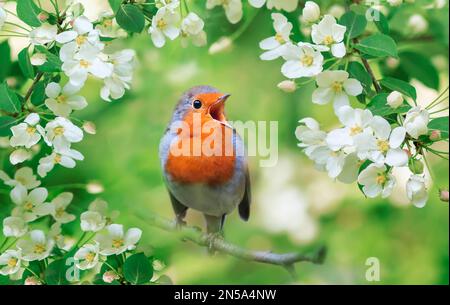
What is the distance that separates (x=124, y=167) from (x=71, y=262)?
0.46 meters

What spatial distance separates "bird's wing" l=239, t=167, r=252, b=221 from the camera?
4.88 feet

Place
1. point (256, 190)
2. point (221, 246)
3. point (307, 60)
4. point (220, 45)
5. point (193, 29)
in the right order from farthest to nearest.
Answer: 1. point (256, 190)
2. point (220, 45)
3. point (221, 246)
4. point (193, 29)
5. point (307, 60)

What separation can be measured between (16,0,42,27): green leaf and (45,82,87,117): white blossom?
110mm

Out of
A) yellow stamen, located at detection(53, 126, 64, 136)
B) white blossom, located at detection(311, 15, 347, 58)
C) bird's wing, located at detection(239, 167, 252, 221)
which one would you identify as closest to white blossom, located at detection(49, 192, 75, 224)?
yellow stamen, located at detection(53, 126, 64, 136)

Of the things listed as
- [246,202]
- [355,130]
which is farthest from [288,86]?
[246,202]

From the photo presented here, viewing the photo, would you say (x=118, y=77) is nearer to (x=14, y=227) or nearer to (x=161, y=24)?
(x=161, y=24)

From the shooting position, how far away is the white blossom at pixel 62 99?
48.5 inches

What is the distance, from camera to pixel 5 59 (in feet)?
5.04

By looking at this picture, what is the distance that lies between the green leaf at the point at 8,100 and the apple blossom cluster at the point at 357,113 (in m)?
0.44

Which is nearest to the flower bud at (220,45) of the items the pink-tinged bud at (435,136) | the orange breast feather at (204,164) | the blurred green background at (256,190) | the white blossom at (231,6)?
the blurred green background at (256,190)

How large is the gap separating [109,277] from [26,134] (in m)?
0.30

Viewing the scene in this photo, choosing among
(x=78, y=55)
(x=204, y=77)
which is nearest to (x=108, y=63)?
(x=78, y=55)

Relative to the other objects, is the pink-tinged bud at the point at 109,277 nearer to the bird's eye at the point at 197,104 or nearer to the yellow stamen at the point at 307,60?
the bird's eye at the point at 197,104
